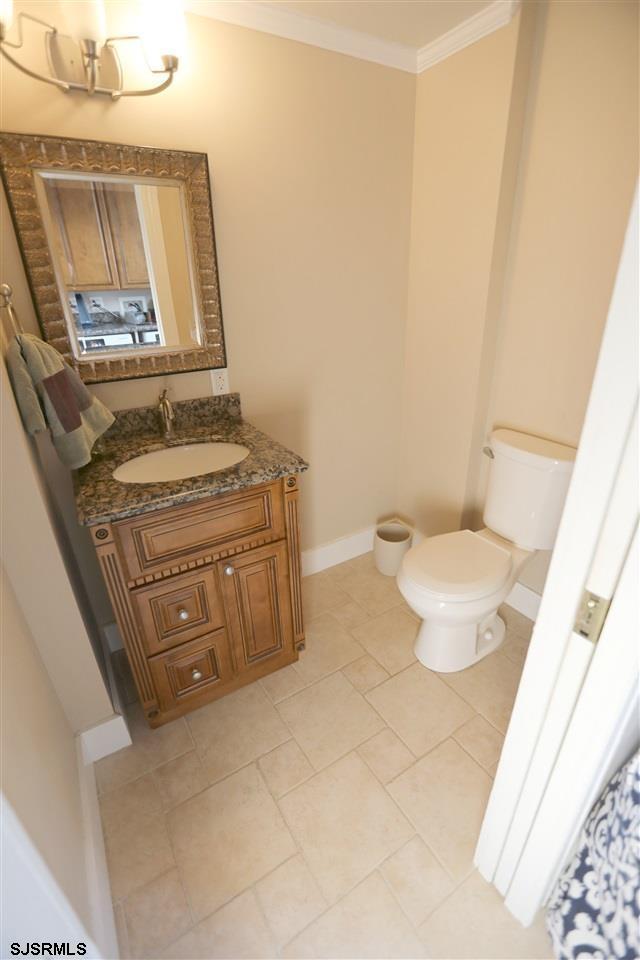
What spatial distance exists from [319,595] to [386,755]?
2.79 feet

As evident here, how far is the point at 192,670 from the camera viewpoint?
1.55m

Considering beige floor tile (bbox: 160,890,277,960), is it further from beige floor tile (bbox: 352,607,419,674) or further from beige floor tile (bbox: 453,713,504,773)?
beige floor tile (bbox: 352,607,419,674)

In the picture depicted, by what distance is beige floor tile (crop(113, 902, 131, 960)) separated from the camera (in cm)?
106

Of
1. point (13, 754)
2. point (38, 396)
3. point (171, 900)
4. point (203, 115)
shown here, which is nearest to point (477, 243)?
point (203, 115)

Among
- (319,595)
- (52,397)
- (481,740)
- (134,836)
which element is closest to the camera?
(52,397)

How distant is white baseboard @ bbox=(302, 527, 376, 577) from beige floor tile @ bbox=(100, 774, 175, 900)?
1.18 metres

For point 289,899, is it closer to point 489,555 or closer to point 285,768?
point 285,768

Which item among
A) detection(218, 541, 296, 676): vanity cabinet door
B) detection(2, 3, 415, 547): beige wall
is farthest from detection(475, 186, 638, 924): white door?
detection(2, 3, 415, 547): beige wall

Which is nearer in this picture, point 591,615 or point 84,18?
point 591,615

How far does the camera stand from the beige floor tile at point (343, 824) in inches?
47.6

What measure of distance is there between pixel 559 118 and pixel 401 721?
2.15m

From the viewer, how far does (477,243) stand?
69.4 inches

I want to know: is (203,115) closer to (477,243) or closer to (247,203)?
(247,203)

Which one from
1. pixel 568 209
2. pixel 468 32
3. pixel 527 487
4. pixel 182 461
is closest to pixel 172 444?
pixel 182 461
